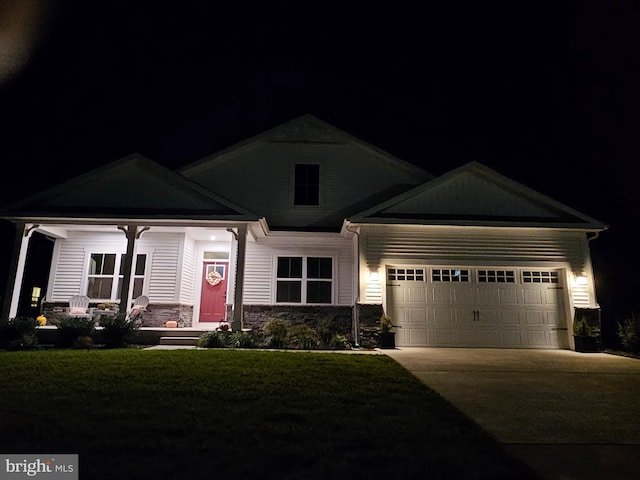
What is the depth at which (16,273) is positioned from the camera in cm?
1173

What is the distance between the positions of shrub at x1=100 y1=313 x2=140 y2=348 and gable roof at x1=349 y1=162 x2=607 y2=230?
6.86 meters

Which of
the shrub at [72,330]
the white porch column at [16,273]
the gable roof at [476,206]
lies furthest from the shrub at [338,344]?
the white porch column at [16,273]

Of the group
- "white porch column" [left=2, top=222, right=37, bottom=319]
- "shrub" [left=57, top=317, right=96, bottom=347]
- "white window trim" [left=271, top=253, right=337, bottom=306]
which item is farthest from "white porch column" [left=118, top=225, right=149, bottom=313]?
"white window trim" [left=271, top=253, right=337, bottom=306]

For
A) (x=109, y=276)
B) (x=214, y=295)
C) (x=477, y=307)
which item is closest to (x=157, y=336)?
(x=214, y=295)

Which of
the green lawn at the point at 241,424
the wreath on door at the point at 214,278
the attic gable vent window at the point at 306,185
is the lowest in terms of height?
the green lawn at the point at 241,424

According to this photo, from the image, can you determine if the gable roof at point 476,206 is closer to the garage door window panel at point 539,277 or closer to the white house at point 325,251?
the white house at point 325,251

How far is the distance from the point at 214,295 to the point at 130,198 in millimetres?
4204

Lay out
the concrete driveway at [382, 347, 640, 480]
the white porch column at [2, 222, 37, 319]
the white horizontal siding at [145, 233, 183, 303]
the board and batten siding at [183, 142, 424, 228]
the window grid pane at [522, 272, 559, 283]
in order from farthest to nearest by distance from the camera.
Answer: the board and batten siding at [183, 142, 424, 228], the white horizontal siding at [145, 233, 183, 303], the window grid pane at [522, 272, 559, 283], the white porch column at [2, 222, 37, 319], the concrete driveway at [382, 347, 640, 480]

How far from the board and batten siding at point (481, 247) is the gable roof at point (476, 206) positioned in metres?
0.28

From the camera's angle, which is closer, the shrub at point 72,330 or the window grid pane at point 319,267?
the shrub at point 72,330

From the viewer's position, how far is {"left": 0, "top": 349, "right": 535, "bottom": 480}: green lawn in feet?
10.5

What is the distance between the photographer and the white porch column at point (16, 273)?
11.5 m

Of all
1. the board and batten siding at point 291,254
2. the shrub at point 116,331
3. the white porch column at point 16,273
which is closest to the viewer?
the shrub at point 116,331

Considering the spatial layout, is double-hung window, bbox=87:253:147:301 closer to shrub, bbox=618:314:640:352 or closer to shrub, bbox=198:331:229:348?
shrub, bbox=198:331:229:348
